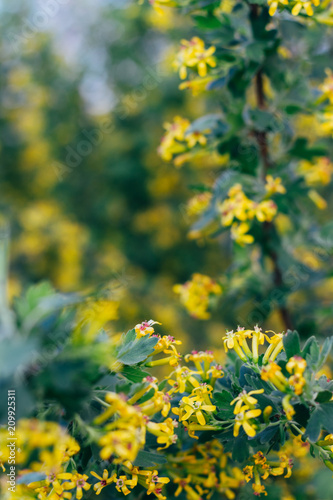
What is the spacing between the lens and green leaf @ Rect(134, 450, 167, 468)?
0.92 meters

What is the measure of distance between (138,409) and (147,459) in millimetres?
182

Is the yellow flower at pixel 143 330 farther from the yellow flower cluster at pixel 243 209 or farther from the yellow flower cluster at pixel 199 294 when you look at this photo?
the yellow flower cluster at pixel 199 294

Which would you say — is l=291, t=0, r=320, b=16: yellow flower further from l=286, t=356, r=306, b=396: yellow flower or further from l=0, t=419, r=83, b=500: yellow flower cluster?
l=0, t=419, r=83, b=500: yellow flower cluster

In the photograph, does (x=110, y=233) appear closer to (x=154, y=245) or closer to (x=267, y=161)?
(x=154, y=245)

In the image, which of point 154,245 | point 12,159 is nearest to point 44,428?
point 154,245

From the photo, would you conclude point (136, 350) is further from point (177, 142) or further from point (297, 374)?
point (177, 142)

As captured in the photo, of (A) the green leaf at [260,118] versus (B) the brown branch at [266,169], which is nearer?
(A) the green leaf at [260,118]

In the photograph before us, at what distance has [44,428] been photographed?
682mm

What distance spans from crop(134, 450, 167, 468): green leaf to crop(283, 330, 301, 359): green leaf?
35 centimetres

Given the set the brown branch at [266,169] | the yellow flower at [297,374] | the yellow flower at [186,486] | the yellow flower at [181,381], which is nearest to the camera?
the yellow flower at [297,374]

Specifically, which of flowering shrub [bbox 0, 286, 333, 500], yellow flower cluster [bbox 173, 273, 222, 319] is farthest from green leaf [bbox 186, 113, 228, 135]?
flowering shrub [bbox 0, 286, 333, 500]

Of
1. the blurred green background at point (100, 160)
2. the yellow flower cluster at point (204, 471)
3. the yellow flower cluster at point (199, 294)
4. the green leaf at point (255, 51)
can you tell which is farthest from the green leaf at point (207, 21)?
the blurred green background at point (100, 160)

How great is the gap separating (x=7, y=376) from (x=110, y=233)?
4.11 m

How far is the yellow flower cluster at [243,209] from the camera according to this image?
150 cm
